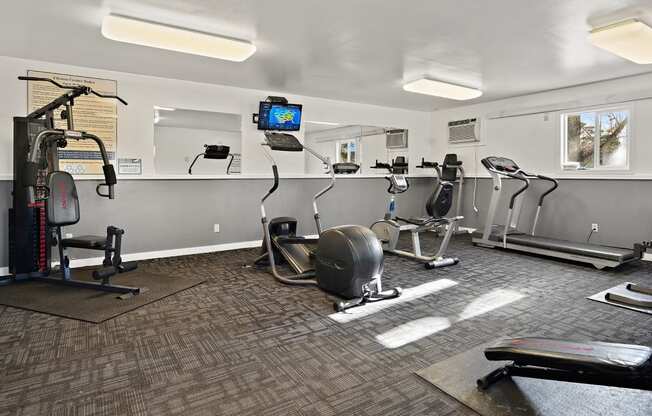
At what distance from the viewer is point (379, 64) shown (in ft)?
15.7

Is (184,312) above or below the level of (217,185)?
below

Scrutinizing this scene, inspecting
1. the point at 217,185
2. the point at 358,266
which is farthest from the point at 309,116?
the point at 358,266

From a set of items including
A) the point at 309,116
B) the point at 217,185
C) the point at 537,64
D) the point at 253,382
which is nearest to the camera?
the point at 253,382

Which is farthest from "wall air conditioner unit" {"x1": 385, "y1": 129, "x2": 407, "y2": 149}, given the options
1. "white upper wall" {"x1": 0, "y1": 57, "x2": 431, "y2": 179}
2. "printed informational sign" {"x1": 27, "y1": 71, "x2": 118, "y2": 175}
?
"printed informational sign" {"x1": 27, "y1": 71, "x2": 118, "y2": 175}

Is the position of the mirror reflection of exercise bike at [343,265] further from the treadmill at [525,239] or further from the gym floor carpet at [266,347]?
the treadmill at [525,239]

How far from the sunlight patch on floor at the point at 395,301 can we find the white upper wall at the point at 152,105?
11.0 ft

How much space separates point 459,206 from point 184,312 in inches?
234

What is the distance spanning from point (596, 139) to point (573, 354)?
5408 mm

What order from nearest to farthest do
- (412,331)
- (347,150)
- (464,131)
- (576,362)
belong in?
(576,362)
(412,331)
(464,131)
(347,150)

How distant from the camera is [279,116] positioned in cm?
595

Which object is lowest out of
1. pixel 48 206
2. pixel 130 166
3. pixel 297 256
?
pixel 297 256

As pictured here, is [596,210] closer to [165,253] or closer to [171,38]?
[171,38]

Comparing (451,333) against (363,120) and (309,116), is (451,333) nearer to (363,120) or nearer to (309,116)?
(309,116)

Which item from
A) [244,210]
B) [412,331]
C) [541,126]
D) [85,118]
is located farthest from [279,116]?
[541,126]
